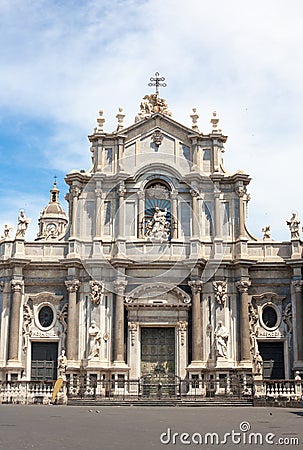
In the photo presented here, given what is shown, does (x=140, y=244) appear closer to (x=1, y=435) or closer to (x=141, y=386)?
(x=141, y=386)

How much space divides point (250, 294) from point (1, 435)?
23.4 meters

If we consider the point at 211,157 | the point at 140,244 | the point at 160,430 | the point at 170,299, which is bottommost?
the point at 160,430

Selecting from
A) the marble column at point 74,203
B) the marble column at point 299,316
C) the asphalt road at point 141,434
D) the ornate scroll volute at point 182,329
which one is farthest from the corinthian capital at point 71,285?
the asphalt road at point 141,434

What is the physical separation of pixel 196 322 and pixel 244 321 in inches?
93.9

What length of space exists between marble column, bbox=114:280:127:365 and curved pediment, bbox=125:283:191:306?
1.60 feet

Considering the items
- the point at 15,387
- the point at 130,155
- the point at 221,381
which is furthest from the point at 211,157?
the point at 15,387

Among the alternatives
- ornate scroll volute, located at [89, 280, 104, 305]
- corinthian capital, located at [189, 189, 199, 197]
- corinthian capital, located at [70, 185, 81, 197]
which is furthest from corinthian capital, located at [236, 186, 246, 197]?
ornate scroll volute, located at [89, 280, 104, 305]

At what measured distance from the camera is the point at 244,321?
3312 cm

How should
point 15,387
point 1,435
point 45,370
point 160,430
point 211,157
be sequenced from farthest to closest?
1. point 211,157
2. point 45,370
3. point 15,387
4. point 160,430
5. point 1,435

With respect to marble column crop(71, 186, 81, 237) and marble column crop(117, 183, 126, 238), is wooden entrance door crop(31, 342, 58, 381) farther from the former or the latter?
marble column crop(117, 183, 126, 238)

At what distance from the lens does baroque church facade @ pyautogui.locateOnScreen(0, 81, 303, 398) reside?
33.1 m

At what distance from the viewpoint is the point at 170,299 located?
33844 millimetres

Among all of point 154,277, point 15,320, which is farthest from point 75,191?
point 15,320

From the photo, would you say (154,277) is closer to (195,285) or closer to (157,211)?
(195,285)
